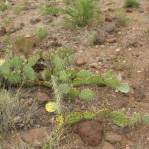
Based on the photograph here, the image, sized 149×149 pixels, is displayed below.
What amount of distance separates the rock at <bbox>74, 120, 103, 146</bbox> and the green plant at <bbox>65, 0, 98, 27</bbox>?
1.85 m

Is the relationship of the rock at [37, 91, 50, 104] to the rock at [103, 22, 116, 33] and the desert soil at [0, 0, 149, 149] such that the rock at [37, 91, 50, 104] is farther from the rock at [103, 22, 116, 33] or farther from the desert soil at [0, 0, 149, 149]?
the rock at [103, 22, 116, 33]

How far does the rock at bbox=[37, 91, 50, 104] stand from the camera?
3752 millimetres

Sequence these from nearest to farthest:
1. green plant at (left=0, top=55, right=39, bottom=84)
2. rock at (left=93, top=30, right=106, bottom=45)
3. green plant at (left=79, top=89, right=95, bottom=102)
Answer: green plant at (left=79, top=89, right=95, bottom=102) < green plant at (left=0, top=55, right=39, bottom=84) < rock at (left=93, top=30, right=106, bottom=45)

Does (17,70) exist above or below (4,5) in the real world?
above

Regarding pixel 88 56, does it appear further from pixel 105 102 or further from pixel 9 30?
pixel 9 30

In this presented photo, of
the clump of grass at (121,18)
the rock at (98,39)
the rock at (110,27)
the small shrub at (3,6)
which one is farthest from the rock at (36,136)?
the small shrub at (3,6)

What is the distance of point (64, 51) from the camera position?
178 inches

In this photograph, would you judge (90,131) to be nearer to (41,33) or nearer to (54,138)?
(54,138)

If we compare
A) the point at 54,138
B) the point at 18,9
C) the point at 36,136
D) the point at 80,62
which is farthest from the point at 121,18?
the point at 54,138

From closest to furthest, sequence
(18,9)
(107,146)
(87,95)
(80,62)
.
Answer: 1. (107,146)
2. (87,95)
3. (80,62)
4. (18,9)

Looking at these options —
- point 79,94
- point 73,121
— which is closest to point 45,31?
point 79,94

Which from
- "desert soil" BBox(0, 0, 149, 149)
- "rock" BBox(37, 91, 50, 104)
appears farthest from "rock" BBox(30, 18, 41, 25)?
"rock" BBox(37, 91, 50, 104)

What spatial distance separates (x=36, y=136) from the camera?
11.1 ft

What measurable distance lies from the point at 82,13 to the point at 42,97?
4.92 ft
